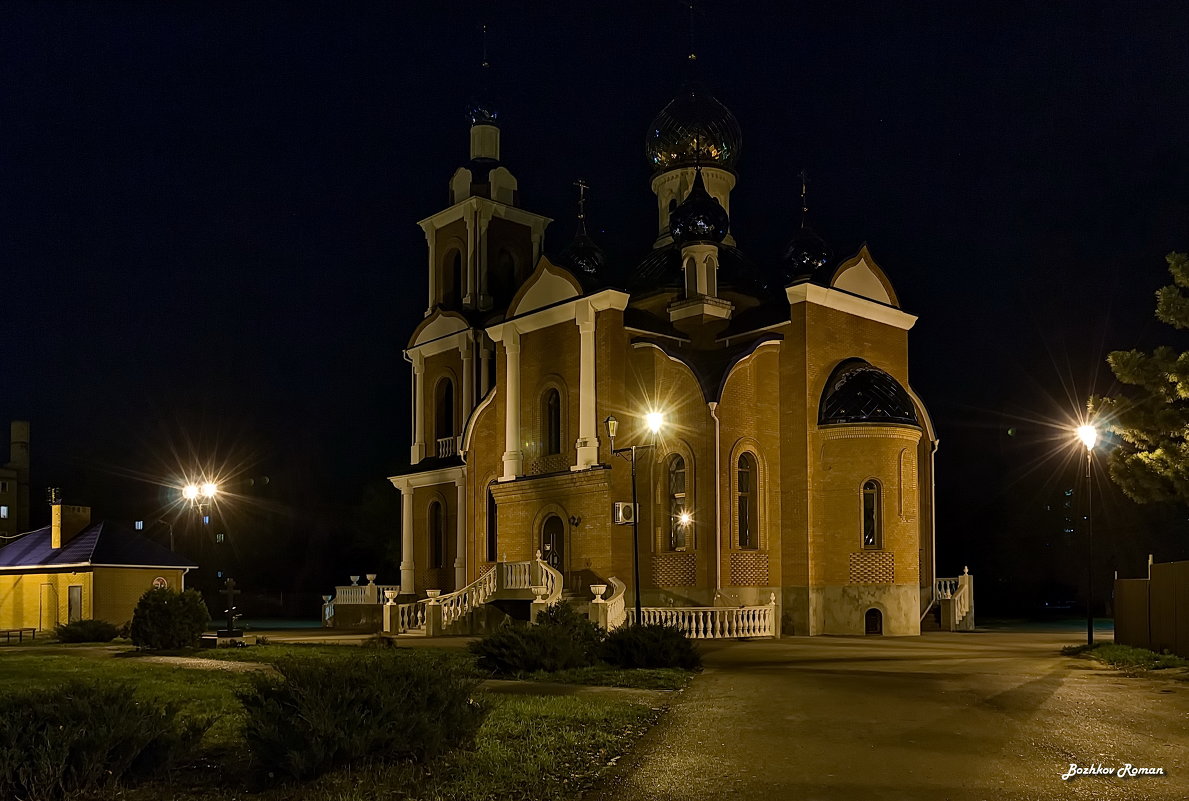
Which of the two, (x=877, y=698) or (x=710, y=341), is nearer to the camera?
(x=877, y=698)

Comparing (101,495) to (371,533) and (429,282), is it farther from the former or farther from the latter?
(429,282)

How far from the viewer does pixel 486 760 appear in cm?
895

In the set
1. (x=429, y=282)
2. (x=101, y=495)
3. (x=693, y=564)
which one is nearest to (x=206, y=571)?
(x=101, y=495)

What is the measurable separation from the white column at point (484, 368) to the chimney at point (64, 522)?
13.1m

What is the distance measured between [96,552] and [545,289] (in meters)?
16.0

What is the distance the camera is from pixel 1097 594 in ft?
176

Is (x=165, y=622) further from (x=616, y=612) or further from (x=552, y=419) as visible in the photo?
(x=552, y=419)

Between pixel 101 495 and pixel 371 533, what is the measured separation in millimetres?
19575

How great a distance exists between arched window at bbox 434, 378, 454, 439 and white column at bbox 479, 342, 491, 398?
175 cm

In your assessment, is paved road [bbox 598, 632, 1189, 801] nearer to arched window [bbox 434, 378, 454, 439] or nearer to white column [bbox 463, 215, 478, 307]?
arched window [bbox 434, 378, 454, 439]

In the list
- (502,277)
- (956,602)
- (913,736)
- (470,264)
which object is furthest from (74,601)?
(913,736)

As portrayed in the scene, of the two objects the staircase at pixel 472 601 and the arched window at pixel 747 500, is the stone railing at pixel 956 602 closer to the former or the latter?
the arched window at pixel 747 500

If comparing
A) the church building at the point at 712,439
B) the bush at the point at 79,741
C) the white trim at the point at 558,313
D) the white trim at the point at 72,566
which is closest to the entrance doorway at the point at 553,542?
the church building at the point at 712,439

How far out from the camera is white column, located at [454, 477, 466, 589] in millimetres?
33531
